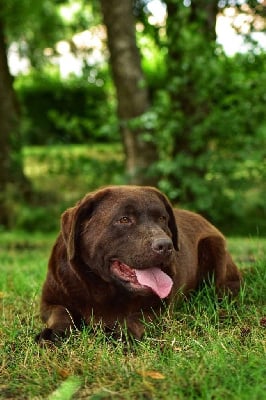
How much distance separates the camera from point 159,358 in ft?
12.5

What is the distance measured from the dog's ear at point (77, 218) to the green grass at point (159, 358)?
0.55 meters

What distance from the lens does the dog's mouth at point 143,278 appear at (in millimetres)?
4270

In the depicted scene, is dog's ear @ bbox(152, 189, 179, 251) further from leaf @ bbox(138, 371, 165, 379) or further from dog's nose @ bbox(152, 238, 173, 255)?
leaf @ bbox(138, 371, 165, 379)

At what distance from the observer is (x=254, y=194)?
13172 mm

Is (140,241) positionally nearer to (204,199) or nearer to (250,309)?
(250,309)

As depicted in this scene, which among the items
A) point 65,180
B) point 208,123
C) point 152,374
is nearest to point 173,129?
point 208,123

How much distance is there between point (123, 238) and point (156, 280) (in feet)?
1.06

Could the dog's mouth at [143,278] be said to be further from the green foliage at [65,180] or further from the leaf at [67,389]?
the green foliage at [65,180]

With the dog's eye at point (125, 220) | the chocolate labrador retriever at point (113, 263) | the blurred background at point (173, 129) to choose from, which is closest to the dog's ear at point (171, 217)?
the chocolate labrador retriever at point (113, 263)

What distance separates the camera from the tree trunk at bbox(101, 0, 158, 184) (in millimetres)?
11586

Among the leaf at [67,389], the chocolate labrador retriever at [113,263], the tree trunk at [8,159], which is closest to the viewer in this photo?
the leaf at [67,389]

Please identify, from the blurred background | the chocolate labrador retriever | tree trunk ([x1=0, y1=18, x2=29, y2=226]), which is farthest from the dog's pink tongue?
tree trunk ([x1=0, y1=18, x2=29, y2=226])

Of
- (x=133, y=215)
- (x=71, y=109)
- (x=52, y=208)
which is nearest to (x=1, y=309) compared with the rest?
(x=133, y=215)

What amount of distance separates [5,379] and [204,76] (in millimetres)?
7822
